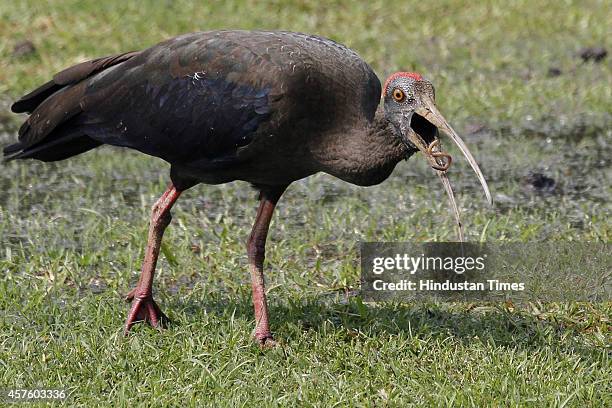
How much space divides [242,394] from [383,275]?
165 cm

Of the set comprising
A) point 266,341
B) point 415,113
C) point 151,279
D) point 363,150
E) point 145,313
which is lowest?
point 266,341

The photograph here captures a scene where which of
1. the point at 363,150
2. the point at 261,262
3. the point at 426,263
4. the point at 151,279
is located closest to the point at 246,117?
the point at 363,150

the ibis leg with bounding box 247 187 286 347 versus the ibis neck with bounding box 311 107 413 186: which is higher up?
the ibis neck with bounding box 311 107 413 186

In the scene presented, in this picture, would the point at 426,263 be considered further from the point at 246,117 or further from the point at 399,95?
the point at 246,117

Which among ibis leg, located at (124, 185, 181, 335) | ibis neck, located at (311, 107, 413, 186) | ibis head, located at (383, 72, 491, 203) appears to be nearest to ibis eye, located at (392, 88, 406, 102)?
ibis head, located at (383, 72, 491, 203)

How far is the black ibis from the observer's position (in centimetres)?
488

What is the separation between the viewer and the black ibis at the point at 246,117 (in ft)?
16.0

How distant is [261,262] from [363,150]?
0.90m

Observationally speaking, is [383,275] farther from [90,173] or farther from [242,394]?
[90,173]

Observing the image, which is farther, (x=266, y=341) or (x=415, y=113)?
(x=266, y=341)

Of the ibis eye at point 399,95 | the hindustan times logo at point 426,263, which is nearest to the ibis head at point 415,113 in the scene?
the ibis eye at point 399,95

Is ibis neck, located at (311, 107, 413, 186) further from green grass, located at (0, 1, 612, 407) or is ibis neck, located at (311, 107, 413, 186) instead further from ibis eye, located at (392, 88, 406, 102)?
green grass, located at (0, 1, 612, 407)

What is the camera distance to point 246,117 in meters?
4.94

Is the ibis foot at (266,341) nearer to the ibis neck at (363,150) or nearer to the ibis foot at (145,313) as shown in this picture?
the ibis foot at (145,313)
